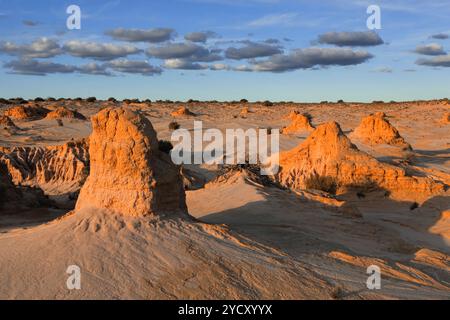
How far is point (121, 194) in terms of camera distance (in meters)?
6.84

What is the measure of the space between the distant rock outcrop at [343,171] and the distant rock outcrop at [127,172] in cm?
762

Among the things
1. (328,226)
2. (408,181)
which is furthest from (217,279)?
(408,181)

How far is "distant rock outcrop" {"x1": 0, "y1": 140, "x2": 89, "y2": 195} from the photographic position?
14.7 meters

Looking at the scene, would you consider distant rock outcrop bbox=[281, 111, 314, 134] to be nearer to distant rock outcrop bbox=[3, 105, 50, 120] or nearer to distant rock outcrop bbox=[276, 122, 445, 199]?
distant rock outcrop bbox=[276, 122, 445, 199]

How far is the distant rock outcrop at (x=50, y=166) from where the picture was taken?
580 inches

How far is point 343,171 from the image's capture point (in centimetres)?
1424

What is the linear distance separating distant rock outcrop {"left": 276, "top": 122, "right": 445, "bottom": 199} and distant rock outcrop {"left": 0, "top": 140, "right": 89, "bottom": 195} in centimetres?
606

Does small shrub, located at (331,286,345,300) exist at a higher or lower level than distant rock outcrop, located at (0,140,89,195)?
lower

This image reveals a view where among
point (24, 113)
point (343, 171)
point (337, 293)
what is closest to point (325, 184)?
point (343, 171)

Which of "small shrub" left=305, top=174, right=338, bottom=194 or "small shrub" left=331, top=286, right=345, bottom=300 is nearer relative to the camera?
"small shrub" left=331, top=286, right=345, bottom=300

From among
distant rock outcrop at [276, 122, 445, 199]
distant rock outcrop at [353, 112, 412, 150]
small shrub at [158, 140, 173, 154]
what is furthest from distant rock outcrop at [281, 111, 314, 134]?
distant rock outcrop at [276, 122, 445, 199]

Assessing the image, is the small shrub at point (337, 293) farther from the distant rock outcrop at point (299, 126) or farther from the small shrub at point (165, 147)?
the distant rock outcrop at point (299, 126)

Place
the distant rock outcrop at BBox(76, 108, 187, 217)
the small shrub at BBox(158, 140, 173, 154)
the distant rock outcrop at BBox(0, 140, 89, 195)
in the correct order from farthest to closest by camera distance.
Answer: the small shrub at BBox(158, 140, 173, 154)
the distant rock outcrop at BBox(0, 140, 89, 195)
the distant rock outcrop at BBox(76, 108, 187, 217)


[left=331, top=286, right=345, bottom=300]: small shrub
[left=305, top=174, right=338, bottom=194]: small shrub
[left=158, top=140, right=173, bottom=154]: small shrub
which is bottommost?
[left=331, top=286, right=345, bottom=300]: small shrub
